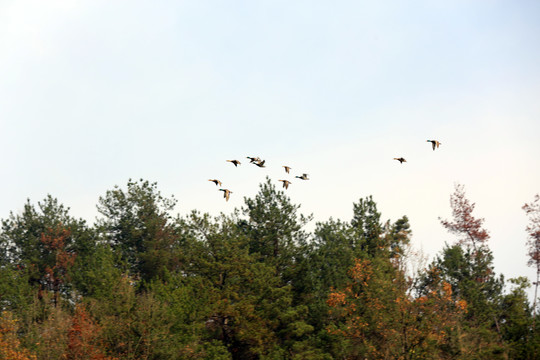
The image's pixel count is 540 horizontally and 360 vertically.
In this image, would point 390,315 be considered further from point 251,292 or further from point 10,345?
point 10,345

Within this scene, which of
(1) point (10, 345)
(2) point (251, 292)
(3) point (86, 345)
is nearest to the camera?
(1) point (10, 345)

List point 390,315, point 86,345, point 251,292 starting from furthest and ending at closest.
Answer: point 251,292 → point 390,315 → point 86,345

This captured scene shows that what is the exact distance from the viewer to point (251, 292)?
48.2 metres

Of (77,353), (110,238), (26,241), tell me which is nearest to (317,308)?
(77,353)

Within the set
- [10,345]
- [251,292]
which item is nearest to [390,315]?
[251,292]

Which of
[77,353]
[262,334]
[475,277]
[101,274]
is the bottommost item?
[77,353]

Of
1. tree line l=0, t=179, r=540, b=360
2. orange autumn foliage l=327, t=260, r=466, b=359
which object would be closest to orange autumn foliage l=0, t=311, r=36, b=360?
tree line l=0, t=179, r=540, b=360

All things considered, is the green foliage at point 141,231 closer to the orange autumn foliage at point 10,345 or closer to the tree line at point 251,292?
the tree line at point 251,292

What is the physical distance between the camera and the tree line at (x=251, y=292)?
3891 centimetres

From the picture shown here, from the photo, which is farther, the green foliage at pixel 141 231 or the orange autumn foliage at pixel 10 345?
the green foliage at pixel 141 231

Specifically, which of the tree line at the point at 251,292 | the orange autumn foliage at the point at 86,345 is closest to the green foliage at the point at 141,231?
the tree line at the point at 251,292

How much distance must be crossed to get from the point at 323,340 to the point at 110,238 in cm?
3399

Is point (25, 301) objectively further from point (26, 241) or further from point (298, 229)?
point (298, 229)

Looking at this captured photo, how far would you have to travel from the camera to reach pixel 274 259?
54688 millimetres
